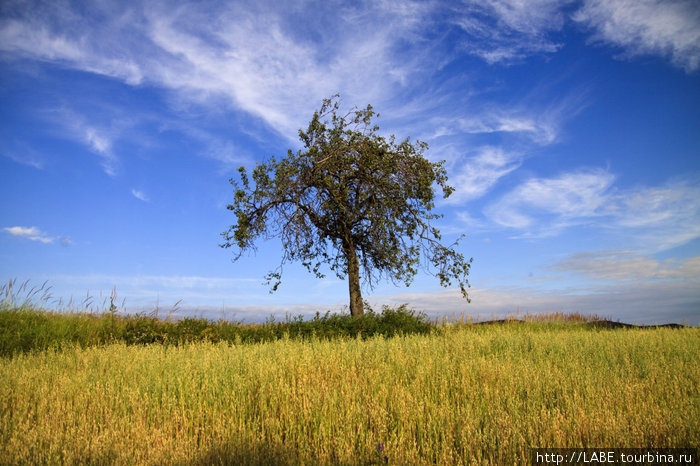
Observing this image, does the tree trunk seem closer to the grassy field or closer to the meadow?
the meadow

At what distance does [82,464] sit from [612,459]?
17.4 ft

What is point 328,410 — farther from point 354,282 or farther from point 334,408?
point 354,282

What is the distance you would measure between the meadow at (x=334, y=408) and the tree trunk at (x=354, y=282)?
7.08m

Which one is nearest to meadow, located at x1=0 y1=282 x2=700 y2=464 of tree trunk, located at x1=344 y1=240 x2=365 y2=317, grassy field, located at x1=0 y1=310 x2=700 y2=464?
grassy field, located at x1=0 y1=310 x2=700 y2=464

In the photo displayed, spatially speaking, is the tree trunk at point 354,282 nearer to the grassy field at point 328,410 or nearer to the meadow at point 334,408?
the meadow at point 334,408

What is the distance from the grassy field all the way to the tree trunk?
7920 mm

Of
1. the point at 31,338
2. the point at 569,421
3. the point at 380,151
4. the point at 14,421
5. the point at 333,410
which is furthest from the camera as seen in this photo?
the point at 380,151

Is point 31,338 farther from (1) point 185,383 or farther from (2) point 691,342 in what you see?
(2) point 691,342

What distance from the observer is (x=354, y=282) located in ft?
55.0

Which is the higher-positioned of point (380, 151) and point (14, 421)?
point (380, 151)

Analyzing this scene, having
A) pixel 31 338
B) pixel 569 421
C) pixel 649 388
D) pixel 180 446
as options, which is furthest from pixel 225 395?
pixel 31 338

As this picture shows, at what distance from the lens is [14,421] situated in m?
5.45

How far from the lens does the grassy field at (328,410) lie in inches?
168

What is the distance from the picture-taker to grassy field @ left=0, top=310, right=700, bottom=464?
168 inches
